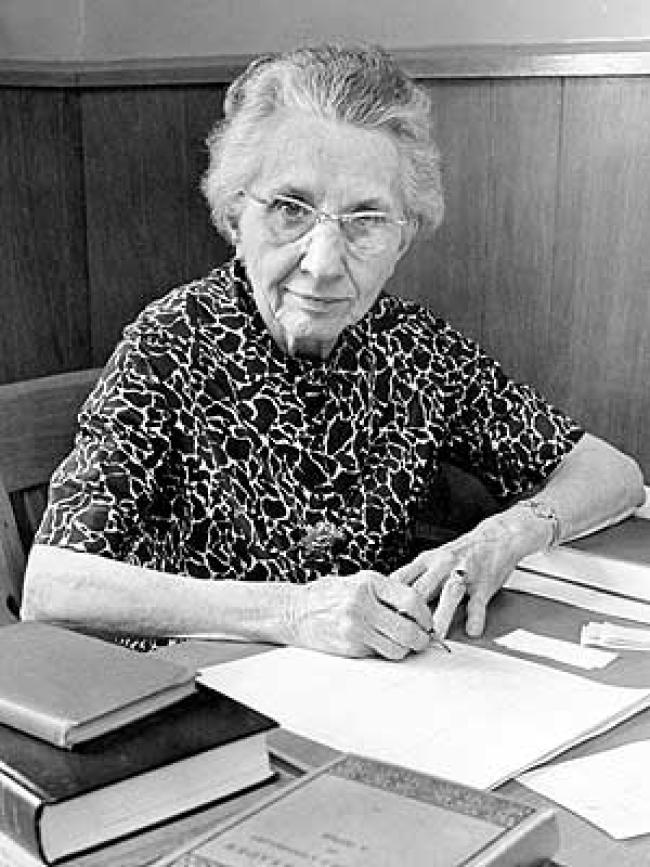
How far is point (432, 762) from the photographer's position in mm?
1058

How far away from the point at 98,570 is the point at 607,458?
0.76 m

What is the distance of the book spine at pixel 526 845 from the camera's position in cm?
80

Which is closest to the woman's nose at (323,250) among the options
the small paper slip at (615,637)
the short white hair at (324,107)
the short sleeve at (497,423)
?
the short white hair at (324,107)

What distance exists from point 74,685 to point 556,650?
22.7 inches

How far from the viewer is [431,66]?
210 cm

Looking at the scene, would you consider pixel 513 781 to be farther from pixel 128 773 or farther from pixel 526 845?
pixel 128 773

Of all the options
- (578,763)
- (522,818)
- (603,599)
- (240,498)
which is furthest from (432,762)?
(240,498)

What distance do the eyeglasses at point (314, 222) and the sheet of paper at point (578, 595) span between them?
444 millimetres

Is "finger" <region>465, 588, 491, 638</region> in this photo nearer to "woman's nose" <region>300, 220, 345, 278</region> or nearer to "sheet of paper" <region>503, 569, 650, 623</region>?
"sheet of paper" <region>503, 569, 650, 623</region>

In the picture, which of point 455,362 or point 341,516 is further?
point 455,362

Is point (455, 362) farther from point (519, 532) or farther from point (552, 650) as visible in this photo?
point (552, 650)

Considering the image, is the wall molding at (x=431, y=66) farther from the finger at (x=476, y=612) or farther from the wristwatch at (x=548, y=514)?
the finger at (x=476, y=612)

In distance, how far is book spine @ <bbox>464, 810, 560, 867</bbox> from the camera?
2.63 ft

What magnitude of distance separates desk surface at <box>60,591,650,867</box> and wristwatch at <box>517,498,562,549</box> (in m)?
0.17
